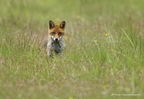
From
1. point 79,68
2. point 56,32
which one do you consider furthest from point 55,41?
point 79,68

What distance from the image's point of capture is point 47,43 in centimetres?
954

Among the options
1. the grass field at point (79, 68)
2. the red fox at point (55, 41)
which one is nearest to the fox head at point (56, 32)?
the red fox at point (55, 41)

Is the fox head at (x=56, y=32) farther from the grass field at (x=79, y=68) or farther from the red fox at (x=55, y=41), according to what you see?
the grass field at (x=79, y=68)

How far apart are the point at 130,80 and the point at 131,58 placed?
4.10 feet

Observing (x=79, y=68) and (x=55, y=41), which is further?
(x=55, y=41)

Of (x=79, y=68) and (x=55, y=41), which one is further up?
(x=55, y=41)

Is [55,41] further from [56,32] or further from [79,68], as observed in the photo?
[79,68]

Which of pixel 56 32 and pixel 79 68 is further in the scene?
pixel 56 32

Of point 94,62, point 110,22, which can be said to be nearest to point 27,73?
point 94,62

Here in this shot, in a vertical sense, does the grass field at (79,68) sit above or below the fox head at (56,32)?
below

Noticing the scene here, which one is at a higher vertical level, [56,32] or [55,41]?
[56,32]

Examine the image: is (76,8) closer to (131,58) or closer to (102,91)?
(131,58)

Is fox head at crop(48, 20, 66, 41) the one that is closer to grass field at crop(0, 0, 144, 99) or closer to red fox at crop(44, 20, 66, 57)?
red fox at crop(44, 20, 66, 57)

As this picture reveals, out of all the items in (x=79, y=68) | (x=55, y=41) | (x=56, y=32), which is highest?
(x=56, y=32)
